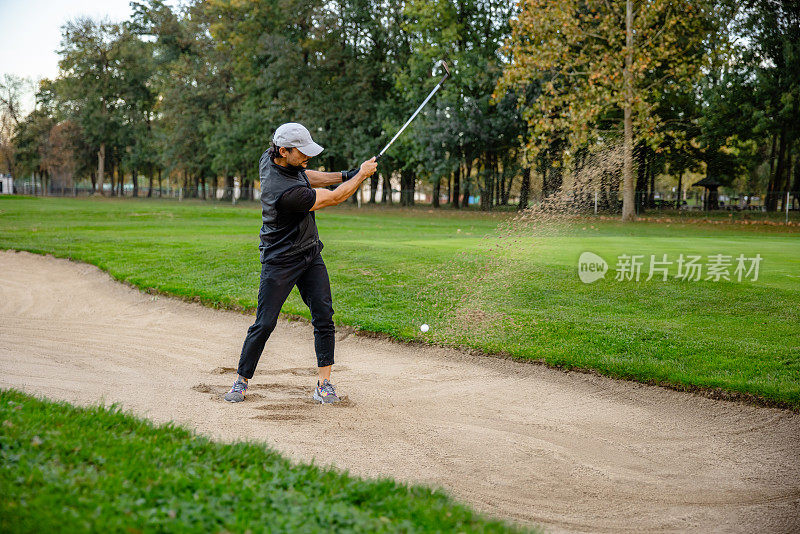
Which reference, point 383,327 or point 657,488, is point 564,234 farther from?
point 657,488

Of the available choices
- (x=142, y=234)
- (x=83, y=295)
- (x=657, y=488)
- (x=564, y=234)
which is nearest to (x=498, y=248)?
(x=564, y=234)

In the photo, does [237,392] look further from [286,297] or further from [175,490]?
[175,490]

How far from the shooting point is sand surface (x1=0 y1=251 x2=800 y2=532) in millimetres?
4621

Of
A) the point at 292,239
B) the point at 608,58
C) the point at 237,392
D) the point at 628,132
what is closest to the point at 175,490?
the point at 237,392

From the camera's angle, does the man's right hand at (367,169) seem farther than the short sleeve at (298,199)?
Yes

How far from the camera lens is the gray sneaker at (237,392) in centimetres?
634

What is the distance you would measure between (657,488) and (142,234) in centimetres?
2019

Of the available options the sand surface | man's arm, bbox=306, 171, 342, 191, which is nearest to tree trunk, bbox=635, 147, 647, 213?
the sand surface

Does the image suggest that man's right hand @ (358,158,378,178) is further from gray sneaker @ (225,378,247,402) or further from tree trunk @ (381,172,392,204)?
tree trunk @ (381,172,392,204)

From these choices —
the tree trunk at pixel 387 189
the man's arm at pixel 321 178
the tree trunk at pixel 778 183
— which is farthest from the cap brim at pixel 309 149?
the tree trunk at pixel 387 189

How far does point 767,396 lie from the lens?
6543mm

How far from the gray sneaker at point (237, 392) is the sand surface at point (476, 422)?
143 mm

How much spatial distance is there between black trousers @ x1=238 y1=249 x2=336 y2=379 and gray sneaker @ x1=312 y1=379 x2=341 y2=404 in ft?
0.67

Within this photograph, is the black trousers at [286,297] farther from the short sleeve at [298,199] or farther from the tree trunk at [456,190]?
the tree trunk at [456,190]
